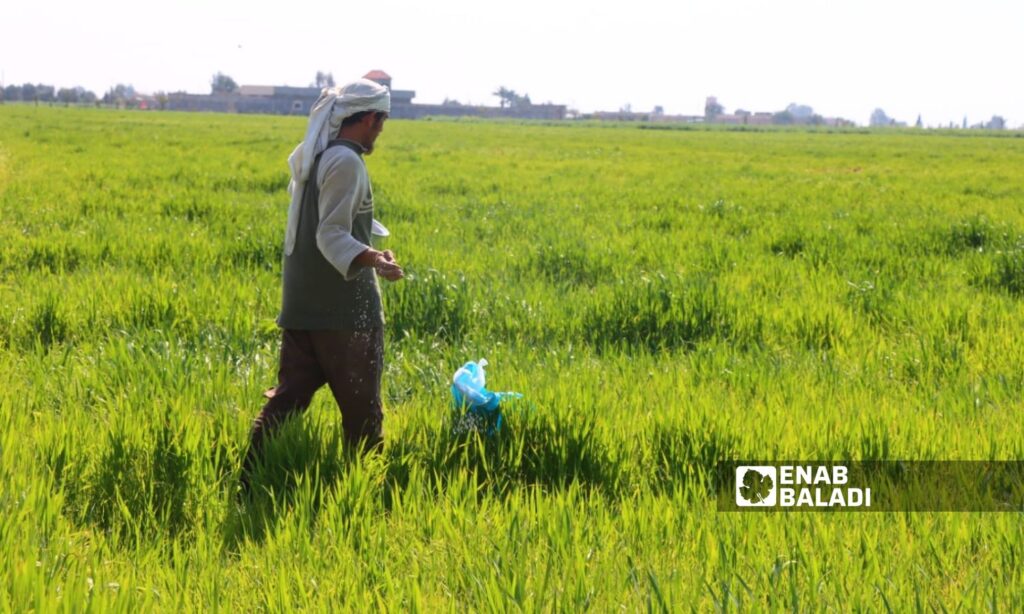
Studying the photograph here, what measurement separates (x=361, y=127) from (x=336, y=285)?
627 millimetres

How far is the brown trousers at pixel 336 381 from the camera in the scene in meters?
3.23

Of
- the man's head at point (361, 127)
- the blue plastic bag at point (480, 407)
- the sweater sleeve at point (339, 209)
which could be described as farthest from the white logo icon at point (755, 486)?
the man's head at point (361, 127)

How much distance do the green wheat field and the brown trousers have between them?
0.11 meters

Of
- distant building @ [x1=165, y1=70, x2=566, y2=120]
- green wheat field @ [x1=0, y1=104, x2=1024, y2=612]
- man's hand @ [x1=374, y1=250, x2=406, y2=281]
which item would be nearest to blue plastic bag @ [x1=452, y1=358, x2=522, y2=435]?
green wheat field @ [x1=0, y1=104, x2=1024, y2=612]

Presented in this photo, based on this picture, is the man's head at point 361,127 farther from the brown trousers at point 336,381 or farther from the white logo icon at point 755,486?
the white logo icon at point 755,486

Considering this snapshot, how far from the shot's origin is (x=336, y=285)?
3.23 m

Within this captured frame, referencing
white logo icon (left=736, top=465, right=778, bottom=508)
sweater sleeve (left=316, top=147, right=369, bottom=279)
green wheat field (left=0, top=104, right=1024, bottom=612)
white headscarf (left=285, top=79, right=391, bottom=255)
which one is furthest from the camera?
white headscarf (left=285, top=79, right=391, bottom=255)

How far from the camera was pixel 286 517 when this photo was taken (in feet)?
9.04

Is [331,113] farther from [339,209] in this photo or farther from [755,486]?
[755,486]

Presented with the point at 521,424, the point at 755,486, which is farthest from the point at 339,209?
the point at 755,486

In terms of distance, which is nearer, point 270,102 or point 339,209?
point 339,209

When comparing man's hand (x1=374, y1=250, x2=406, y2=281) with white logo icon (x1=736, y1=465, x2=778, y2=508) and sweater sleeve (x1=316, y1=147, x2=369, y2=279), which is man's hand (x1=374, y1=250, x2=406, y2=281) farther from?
white logo icon (x1=736, y1=465, x2=778, y2=508)

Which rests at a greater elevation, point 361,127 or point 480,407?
point 361,127

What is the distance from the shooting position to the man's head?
3225 millimetres
